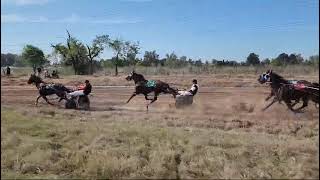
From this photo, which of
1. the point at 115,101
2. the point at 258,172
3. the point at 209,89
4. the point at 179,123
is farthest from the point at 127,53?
the point at 258,172

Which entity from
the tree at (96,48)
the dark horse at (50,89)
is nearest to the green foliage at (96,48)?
the tree at (96,48)

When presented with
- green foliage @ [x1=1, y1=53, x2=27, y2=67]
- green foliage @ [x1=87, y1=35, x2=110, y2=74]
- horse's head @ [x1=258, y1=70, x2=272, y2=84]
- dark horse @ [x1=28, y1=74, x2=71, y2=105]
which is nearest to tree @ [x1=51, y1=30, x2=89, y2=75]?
green foliage @ [x1=87, y1=35, x2=110, y2=74]

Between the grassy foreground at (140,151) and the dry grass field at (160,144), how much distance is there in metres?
0.02

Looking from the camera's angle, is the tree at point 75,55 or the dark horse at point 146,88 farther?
the tree at point 75,55

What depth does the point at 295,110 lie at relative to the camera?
617 inches

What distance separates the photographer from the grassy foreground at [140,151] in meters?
11.5

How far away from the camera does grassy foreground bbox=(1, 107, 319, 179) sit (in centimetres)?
1147

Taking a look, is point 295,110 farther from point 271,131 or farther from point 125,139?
point 125,139

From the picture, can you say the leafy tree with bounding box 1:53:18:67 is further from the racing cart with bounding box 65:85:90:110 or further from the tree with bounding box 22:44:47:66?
the tree with bounding box 22:44:47:66

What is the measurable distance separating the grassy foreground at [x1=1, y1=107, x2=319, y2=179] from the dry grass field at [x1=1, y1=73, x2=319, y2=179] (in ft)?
0.06

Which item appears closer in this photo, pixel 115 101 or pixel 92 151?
pixel 92 151

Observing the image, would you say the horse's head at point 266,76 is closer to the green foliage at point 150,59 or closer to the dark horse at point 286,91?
the dark horse at point 286,91

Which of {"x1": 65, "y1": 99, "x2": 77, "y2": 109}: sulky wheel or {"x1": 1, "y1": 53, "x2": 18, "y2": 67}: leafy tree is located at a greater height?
{"x1": 1, "y1": 53, "x2": 18, "y2": 67}: leafy tree

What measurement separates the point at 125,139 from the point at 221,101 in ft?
43.8
